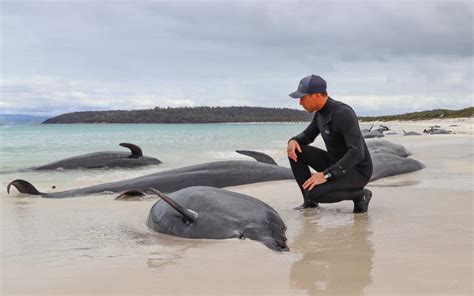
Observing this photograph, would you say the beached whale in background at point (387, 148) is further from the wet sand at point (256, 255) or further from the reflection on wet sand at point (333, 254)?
the reflection on wet sand at point (333, 254)

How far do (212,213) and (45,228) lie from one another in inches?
68.4

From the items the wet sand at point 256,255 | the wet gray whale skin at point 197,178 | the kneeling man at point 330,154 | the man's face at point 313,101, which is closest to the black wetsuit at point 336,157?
the kneeling man at point 330,154

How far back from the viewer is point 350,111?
5.34 m

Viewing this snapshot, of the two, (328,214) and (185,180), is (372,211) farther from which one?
(185,180)

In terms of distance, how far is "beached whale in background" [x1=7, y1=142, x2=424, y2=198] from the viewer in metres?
8.00

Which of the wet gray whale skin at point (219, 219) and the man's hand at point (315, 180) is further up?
the man's hand at point (315, 180)

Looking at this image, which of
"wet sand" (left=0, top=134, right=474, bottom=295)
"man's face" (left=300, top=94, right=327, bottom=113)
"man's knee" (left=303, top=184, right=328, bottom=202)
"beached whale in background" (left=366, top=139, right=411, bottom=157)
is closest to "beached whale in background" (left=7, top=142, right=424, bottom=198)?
"wet sand" (left=0, top=134, right=474, bottom=295)

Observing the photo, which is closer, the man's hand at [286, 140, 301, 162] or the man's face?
the man's face

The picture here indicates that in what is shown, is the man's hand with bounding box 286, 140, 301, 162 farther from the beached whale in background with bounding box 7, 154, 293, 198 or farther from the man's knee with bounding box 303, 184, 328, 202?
the beached whale in background with bounding box 7, 154, 293, 198

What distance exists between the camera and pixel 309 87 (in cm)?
522

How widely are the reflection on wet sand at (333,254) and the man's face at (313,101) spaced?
110 centimetres

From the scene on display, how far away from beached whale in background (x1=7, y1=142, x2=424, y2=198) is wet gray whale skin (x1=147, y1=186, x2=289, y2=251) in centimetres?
293

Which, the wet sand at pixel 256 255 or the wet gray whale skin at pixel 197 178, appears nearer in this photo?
the wet sand at pixel 256 255

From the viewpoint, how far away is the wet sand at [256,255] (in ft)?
10.3
